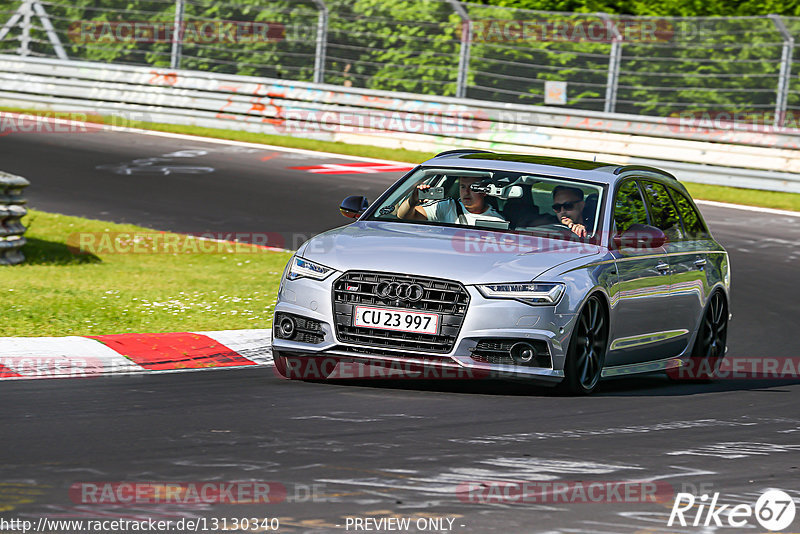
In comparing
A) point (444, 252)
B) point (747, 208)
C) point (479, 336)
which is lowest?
point (747, 208)

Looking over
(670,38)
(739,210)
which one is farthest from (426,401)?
(670,38)

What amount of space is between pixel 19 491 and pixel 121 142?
61.4 ft

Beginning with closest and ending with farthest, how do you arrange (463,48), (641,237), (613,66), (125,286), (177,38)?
(641,237), (125,286), (613,66), (463,48), (177,38)

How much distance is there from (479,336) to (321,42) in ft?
57.9

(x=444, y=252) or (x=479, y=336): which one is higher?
(x=444, y=252)

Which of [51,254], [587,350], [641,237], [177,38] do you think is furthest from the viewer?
[177,38]

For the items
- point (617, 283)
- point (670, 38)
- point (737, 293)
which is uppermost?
point (670, 38)

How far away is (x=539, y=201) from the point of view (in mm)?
9727

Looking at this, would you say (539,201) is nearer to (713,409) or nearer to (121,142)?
(713,409)

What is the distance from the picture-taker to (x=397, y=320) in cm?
862

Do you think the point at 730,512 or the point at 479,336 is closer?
the point at 730,512

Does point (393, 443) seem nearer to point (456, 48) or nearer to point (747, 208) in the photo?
point (747, 208)

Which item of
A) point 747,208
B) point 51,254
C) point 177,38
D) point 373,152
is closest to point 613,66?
point 747,208

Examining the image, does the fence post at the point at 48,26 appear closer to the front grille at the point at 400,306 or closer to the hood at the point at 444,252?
the hood at the point at 444,252
